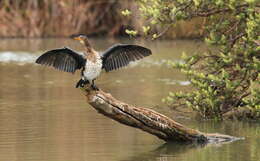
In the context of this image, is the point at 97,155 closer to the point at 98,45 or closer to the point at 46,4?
the point at 98,45

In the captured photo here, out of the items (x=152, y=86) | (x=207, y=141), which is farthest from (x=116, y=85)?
(x=207, y=141)

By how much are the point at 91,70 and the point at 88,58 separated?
0.19 m

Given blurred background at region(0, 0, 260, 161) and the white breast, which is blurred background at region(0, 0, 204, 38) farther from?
the white breast

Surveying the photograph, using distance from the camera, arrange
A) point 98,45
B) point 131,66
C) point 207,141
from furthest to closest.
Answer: point 98,45 < point 131,66 < point 207,141

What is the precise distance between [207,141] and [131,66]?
1418 cm

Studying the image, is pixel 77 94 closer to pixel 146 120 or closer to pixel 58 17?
pixel 146 120

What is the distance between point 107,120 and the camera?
14.3 meters

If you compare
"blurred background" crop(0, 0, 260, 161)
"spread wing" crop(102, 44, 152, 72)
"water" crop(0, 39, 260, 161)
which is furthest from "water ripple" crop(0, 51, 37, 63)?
"spread wing" crop(102, 44, 152, 72)

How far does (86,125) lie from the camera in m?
13.7

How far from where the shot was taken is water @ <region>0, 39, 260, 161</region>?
11.1 m

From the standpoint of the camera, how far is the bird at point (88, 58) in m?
11.4

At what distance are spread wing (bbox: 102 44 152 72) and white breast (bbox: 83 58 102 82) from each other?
0.81 ft

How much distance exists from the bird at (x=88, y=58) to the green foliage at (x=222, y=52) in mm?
1013

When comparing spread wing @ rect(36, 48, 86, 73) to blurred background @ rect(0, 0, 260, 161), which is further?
spread wing @ rect(36, 48, 86, 73)
